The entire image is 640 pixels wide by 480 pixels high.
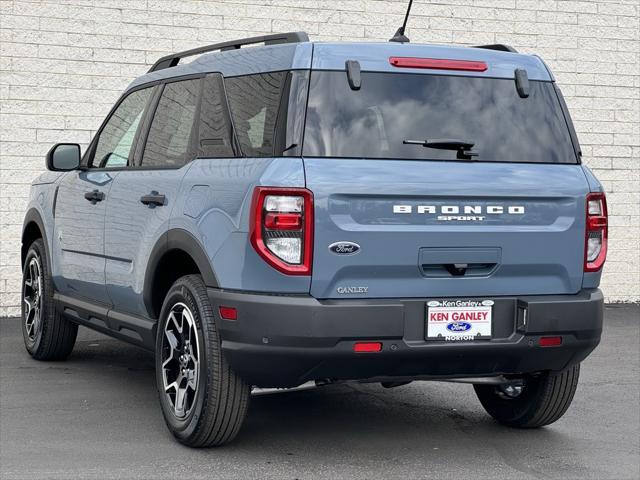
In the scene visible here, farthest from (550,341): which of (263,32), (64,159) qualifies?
(263,32)

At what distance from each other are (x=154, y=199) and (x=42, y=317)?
2.38 metres

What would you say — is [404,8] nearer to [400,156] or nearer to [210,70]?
[210,70]

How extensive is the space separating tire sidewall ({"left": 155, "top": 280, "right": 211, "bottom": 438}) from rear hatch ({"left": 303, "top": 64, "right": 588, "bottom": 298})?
705mm

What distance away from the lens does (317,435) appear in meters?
6.03

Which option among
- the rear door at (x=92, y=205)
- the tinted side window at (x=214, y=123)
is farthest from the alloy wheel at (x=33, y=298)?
the tinted side window at (x=214, y=123)

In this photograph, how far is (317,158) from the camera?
510cm

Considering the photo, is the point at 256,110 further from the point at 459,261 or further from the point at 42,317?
the point at 42,317

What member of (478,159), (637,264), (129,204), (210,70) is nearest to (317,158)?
(478,159)

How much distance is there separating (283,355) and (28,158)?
629 centimetres

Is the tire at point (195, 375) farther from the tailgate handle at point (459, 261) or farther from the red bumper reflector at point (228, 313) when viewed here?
the tailgate handle at point (459, 261)

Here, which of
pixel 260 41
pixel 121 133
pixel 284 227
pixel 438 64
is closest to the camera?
pixel 284 227

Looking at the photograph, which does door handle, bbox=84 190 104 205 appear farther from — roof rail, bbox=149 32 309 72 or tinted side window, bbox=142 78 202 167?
roof rail, bbox=149 32 309 72

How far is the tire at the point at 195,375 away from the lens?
211 inches

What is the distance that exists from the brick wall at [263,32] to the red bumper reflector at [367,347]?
6353mm
